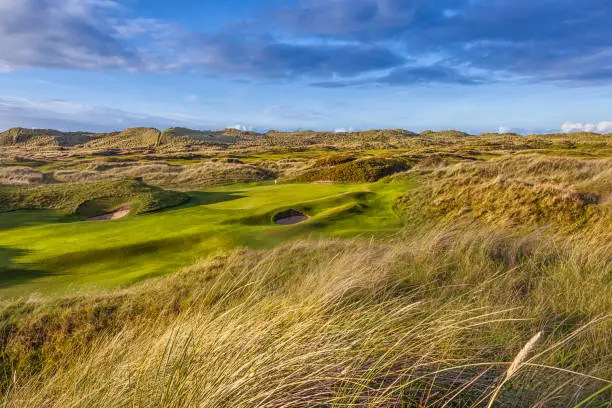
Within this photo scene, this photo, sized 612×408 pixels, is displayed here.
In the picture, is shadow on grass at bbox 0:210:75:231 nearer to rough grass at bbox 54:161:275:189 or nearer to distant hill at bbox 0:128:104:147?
rough grass at bbox 54:161:275:189

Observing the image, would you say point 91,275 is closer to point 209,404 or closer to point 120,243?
point 120,243

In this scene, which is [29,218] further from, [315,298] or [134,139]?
[134,139]

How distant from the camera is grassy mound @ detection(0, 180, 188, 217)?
1998 centimetres

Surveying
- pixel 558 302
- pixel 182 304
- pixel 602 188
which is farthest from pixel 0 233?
pixel 602 188

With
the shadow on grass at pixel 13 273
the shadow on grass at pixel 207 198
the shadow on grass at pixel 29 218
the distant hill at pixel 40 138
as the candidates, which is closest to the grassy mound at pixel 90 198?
the shadow on grass at pixel 207 198

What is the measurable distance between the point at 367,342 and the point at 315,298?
115 cm

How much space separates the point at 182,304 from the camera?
673cm

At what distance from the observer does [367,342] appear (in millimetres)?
2545

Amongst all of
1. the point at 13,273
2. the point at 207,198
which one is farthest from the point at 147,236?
the point at 207,198

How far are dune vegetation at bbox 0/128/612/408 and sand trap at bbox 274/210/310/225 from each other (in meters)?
0.14

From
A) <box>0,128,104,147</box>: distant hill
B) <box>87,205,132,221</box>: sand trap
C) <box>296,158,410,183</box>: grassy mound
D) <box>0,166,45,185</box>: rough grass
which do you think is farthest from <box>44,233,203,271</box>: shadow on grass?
<box>0,128,104,147</box>: distant hill

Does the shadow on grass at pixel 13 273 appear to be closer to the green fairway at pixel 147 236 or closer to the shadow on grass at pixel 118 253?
the green fairway at pixel 147 236

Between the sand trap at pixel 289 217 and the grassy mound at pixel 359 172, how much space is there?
1343 centimetres

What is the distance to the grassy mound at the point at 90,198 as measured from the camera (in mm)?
19984
